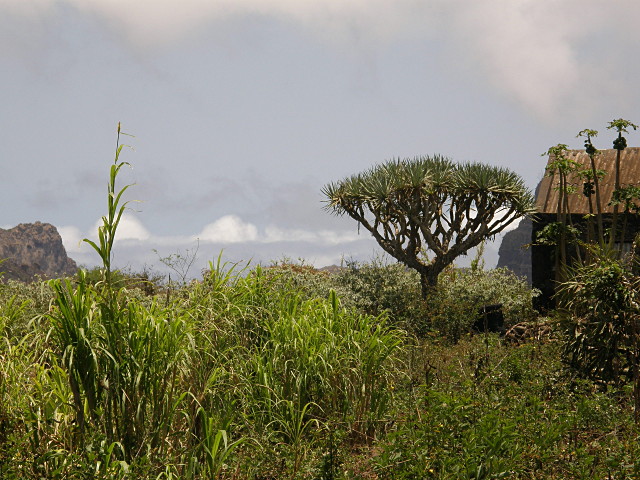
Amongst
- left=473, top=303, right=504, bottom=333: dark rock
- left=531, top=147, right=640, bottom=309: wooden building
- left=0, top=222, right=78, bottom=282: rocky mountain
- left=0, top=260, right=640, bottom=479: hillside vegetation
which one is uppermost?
left=0, top=222, right=78, bottom=282: rocky mountain

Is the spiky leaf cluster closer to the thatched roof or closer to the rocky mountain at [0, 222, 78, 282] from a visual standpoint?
the thatched roof

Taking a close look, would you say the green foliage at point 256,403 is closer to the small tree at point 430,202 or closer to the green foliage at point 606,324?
the green foliage at point 606,324

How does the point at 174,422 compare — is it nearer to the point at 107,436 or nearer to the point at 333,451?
the point at 107,436

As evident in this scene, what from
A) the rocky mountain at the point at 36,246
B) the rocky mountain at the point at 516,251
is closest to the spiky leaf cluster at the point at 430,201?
the rocky mountain at the point at 36,246

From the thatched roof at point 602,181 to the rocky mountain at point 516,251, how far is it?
396 ft

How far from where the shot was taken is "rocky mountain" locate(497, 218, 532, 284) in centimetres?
14038

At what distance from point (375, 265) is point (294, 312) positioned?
39.5 feet

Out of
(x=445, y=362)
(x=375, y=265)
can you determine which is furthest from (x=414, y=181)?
(x=445, y=362)

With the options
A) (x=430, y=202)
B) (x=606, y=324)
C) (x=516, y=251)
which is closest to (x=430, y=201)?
(x=430, y=202)

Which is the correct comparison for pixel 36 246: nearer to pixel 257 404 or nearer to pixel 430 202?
pixel 430 202

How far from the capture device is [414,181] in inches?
819

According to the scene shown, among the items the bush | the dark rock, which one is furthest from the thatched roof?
the dark rock

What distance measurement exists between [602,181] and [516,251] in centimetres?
12971

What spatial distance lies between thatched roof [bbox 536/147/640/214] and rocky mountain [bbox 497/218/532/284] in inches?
4748
